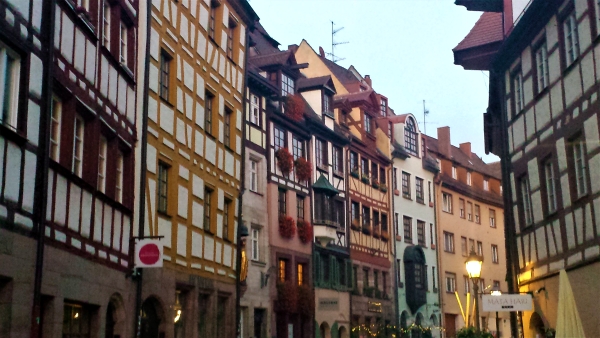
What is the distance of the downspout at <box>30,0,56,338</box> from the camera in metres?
13.0

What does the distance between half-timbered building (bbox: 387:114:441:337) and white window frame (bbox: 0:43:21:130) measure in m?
34.4

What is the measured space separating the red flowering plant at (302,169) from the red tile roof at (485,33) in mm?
11783

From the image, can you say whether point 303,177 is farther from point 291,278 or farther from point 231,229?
point 231,229

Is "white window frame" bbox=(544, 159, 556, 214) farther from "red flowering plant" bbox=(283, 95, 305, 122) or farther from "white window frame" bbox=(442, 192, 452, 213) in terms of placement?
"white window frame" bbox=(442, 192, 452, 213)

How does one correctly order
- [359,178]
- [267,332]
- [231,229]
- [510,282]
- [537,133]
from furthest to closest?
[359,178] → [267,332] → [231,229] → [510,282] → [537,133]

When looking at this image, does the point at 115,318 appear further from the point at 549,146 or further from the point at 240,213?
the point at 549,146

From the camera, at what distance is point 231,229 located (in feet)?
86.1

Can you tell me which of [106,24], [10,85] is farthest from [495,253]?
[10,85]

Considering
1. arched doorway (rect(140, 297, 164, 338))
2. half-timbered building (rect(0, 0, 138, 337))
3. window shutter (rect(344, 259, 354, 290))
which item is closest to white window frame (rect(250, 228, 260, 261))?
window shutter (rect(344, 259, 354, 290))

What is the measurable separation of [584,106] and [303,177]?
1916 centimetres

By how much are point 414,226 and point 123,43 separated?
31.6 meters

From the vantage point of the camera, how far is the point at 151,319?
20.5 metres

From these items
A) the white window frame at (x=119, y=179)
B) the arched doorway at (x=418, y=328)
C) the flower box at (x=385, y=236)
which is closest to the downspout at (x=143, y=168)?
the white window frame at (x=119, y=179)

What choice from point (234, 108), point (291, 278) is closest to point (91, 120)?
point (234, 108)
